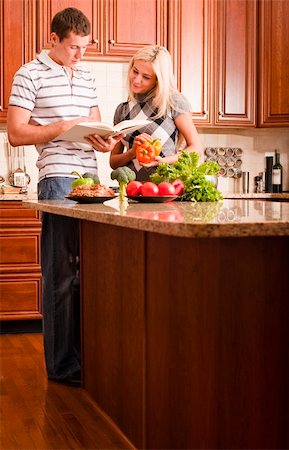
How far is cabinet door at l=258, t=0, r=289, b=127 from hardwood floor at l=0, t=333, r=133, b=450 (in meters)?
2.83

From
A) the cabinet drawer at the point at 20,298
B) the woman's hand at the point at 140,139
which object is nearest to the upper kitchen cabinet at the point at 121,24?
the cabinet drawer at the point at 20,298

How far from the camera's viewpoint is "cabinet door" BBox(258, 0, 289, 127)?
569cm

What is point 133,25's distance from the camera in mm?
5430

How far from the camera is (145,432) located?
2385 mm

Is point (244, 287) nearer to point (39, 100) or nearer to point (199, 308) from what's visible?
point (199, 308)

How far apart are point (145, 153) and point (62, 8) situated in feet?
7.38

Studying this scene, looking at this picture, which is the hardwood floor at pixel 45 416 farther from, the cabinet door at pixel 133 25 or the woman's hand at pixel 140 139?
the cabinet door at pixel 133 25

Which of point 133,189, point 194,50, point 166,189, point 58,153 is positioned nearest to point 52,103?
point 58,153

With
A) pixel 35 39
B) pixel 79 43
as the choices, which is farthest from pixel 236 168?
pixel 79 43

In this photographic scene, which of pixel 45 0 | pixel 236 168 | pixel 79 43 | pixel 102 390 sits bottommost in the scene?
pixel 102 390

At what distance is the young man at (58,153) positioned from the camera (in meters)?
3.43

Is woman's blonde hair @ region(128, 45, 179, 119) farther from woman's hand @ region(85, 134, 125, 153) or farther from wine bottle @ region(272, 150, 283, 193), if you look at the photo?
wine bottle @ region(272, 150, 283, 193)

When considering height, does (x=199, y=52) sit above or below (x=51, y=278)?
above

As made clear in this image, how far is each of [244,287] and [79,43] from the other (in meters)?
1.78
